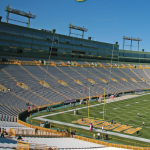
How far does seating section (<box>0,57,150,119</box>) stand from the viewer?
→ 1437 inches

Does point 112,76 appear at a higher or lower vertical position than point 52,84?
higher

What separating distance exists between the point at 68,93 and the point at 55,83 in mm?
4398

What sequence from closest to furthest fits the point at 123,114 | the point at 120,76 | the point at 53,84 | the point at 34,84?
the point at 123,114 < the point at 34,84 < the point at 53,84 < the point at 120,76

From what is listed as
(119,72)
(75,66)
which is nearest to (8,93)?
(75,66)

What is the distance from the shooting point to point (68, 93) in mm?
45969

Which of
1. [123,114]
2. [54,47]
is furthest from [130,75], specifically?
[123,114]

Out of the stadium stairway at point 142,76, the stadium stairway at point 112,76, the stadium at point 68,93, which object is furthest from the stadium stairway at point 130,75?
the stadium stairway at point 112,76

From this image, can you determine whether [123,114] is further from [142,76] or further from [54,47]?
[142,76]

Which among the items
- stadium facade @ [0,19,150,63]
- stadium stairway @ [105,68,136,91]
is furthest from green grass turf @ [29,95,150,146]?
stadium facade @ [0,19,150,63]

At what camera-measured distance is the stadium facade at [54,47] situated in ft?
172

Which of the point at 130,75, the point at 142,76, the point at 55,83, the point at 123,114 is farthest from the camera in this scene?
the point at 142,76

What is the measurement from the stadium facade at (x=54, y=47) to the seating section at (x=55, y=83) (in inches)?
133

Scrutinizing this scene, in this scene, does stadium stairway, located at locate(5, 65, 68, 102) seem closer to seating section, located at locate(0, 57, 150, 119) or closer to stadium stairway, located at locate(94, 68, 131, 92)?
seating section, located at locate(0, 57, 150, 119)

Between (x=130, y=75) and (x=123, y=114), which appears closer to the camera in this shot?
Result: (x=123, y=114)
